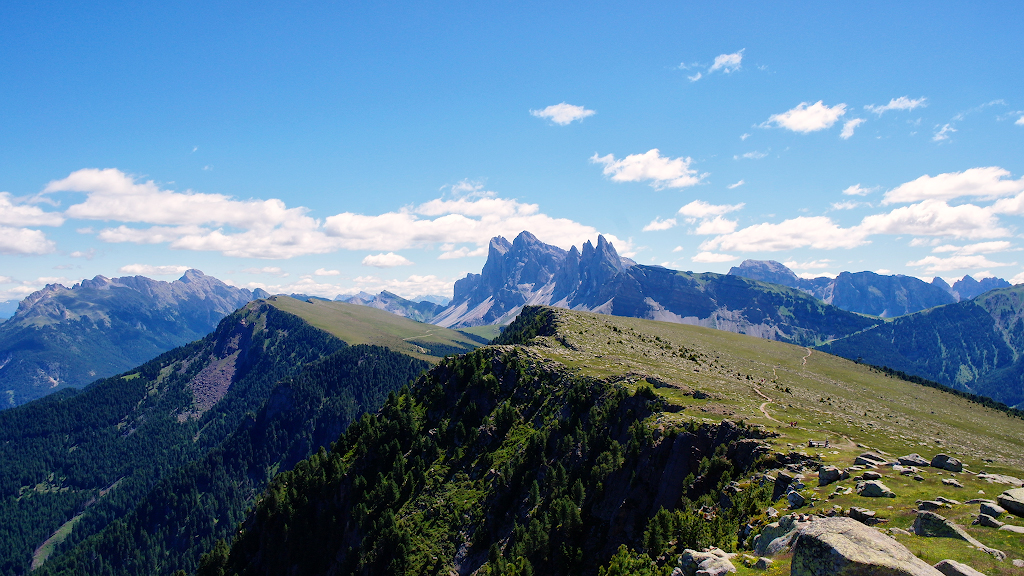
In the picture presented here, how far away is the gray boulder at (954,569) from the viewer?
840 inches

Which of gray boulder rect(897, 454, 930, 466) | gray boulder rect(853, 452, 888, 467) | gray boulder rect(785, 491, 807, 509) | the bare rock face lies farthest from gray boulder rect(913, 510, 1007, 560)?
gray boulder rect(897, 454, 930, 466)

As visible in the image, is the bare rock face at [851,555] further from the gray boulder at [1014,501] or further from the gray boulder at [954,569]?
the gray boulder at [1014,501]

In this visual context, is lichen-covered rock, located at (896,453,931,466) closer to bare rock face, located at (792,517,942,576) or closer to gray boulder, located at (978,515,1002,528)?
gray boulder, located at (978,515,1002,528)

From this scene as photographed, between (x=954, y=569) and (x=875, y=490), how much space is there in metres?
18.7

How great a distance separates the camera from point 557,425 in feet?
305

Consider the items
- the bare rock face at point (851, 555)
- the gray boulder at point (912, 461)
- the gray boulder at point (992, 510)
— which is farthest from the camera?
the gray boulder at point (912, 461)

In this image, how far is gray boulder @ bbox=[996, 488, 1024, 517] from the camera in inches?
1140

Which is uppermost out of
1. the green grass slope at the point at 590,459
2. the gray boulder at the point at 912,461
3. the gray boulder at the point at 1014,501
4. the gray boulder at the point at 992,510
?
the gray boulder at the point at 1014,501

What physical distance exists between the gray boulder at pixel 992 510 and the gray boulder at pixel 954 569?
10.3 m

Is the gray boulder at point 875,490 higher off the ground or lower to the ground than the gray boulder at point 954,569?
lower

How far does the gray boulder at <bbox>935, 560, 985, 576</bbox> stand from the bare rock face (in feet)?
5.26

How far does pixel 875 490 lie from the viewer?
3762cm

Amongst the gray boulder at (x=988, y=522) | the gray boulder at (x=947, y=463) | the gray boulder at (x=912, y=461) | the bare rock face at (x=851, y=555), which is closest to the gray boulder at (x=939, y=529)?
the gray boulder at (x=988, y=522)

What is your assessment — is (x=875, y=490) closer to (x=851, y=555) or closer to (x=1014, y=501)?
(x=1014, y=501)
